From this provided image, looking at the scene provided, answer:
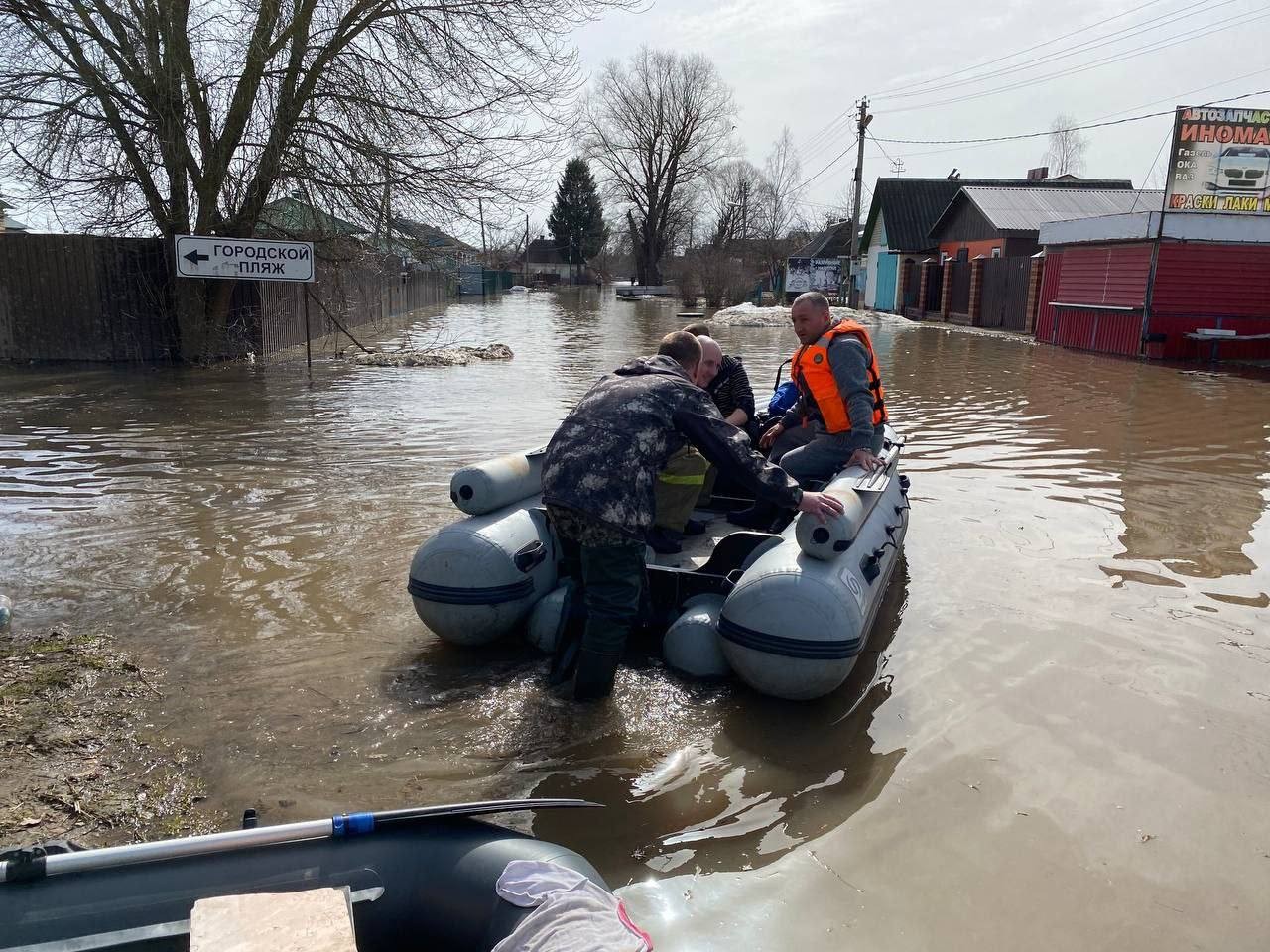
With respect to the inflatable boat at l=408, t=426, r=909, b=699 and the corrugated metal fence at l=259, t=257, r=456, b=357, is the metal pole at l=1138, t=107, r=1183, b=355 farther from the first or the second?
the inflatable boat at l=408, t=426, r=909, b=699

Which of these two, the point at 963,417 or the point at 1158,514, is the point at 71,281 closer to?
the point at 963,417

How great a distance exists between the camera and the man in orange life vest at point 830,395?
5.60 meters

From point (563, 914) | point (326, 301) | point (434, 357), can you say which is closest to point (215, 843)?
point (563, 914)

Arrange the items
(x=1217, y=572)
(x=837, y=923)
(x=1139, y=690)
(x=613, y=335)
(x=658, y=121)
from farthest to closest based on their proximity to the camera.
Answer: (x=658, y=121) < (x=613, y=335) < (x=1217, y=572) < (x=1139, y=690) < (x=837, y=923)

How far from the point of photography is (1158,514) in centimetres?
734

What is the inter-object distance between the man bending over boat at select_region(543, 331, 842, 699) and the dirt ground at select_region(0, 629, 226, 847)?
1.58 meters

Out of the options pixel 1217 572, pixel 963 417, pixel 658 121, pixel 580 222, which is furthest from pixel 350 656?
pixel 580 222

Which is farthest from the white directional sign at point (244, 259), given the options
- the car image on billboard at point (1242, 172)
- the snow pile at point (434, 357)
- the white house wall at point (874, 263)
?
the white house wall at point (874, 263)

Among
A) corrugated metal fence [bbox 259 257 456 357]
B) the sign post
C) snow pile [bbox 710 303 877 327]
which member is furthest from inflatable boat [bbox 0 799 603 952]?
snow pile [bbox 710 303 877 327]

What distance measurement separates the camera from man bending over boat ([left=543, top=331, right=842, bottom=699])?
3.89 m

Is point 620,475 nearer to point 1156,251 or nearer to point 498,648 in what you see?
point 498,648

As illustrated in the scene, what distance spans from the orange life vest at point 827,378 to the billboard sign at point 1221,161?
1457 centimetres

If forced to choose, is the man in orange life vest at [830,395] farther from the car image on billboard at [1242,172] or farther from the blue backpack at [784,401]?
the car image on billboard at [1242,172]

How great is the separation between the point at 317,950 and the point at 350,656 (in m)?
2.69
